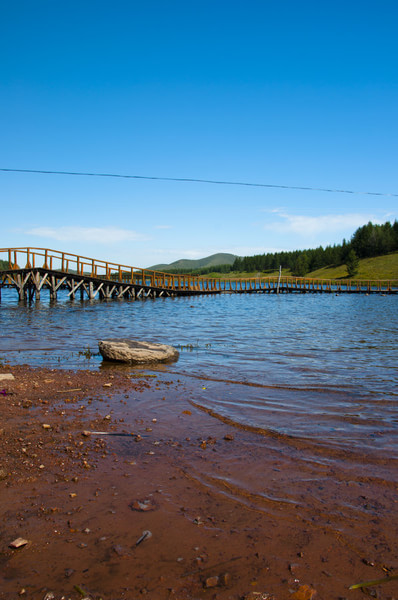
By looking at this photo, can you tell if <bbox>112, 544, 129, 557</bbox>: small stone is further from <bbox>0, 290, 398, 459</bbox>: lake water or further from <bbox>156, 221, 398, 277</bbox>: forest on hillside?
<bbox>156, 221, 398, 277</bbox>: forest on hillside

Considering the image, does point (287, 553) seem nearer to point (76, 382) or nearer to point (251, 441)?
point (251, 441)

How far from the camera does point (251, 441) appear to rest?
240 inches

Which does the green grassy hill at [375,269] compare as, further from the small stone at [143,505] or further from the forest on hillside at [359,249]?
the small stone at [143,505]

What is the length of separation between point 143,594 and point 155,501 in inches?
51.3

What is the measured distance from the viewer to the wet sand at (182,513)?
3098 mm

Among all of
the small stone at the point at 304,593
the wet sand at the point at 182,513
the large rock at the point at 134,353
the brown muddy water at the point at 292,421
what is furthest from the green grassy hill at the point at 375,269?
the small stone at the point at 304,593

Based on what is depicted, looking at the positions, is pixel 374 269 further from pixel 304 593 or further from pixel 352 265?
pixel 304 593

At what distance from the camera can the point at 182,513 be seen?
13.3ft

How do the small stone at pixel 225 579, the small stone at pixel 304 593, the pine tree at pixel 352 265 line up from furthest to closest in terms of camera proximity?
the pine tree at pixel 352 265, the small stone at pixel 225 579, the small stone at pixel 304 593

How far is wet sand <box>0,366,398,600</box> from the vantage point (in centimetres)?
310

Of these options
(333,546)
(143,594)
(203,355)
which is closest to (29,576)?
(143,594)

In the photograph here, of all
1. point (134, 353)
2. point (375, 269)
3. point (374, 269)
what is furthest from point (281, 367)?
point (374, 269)

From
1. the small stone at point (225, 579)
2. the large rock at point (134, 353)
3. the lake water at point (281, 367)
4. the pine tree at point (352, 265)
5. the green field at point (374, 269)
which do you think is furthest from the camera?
the pine tree at point (352, 265)

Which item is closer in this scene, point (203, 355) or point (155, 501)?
point (155, 501)
